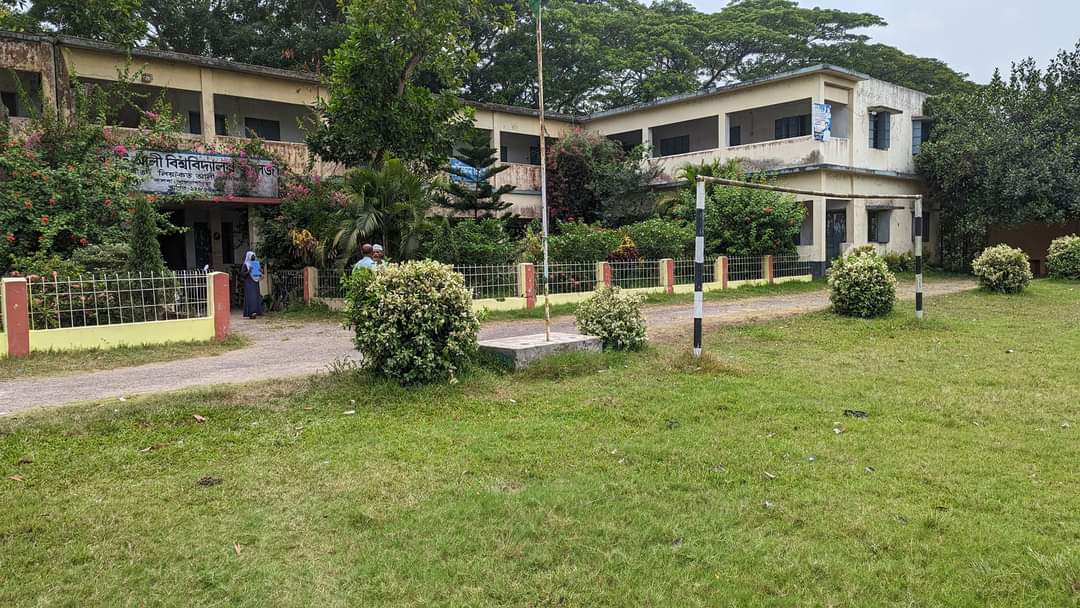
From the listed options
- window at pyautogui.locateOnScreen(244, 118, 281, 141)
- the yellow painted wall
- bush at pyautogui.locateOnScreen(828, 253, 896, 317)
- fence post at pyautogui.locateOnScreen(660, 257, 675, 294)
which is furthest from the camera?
window at pyautogui.locateOnScreen(244, 118, 281, 141)

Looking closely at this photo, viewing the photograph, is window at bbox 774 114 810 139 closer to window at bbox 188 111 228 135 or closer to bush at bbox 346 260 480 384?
window at bbox 188 111 228 135

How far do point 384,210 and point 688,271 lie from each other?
7.31 m

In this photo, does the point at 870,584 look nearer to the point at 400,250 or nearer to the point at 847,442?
the point at 847,442

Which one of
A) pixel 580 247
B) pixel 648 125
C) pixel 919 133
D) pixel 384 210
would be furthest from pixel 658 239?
pixel 919 133

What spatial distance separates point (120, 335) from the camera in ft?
31.5

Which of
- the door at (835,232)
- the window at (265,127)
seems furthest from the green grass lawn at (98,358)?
the door at (835,232)

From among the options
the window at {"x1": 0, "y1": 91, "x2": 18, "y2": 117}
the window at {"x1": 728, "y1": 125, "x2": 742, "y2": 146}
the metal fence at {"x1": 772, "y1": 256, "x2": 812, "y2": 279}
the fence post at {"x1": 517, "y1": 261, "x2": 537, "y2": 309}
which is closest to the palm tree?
the fence post at {"x1": 517, "y1": 261, "x2": 537, "y2": 309}

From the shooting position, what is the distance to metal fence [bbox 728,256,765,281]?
18266 millimetres

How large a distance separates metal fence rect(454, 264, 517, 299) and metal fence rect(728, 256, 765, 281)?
6207 millimetres

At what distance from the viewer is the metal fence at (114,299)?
9.21 metres

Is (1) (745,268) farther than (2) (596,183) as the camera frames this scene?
No

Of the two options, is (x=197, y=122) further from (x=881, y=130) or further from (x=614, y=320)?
(x=881, y=130)

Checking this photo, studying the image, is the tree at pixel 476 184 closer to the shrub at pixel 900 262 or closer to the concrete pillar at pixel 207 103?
the concrete pillar at pixel 207 103

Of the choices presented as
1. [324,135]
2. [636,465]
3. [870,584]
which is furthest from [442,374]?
[324,135]
